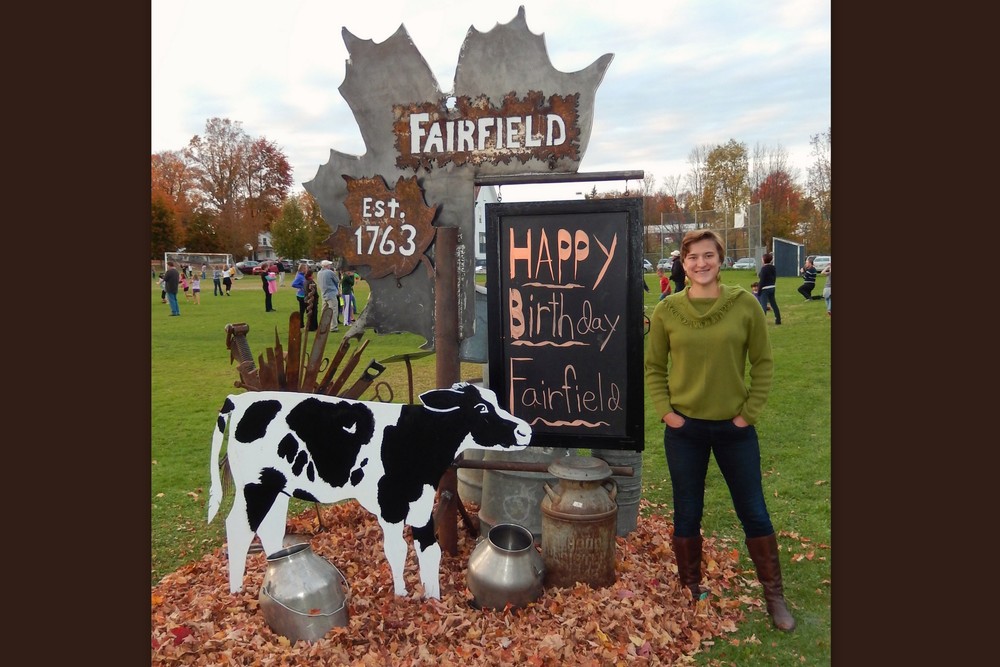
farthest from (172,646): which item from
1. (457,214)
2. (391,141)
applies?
(391,141)

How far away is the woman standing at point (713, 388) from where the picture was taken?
3.66 metres

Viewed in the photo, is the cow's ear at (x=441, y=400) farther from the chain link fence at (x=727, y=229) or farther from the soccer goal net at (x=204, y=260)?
the soccer goal net at (x=204, y=260)

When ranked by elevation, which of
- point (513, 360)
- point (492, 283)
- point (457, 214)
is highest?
point (457, 214)

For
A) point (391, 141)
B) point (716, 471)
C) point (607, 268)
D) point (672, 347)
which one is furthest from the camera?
point (716, 471)

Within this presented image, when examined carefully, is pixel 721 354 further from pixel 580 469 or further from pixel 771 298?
pixel 771 298

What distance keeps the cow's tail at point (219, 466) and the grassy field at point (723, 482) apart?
0.82 m

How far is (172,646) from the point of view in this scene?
351 cm

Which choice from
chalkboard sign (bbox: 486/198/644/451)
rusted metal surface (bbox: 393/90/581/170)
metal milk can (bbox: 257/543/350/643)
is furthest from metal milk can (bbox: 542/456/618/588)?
rusted metal surface (bbox: 393/90/581/170)

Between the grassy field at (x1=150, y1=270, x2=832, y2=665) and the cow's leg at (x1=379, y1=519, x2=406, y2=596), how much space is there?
64.6 inches

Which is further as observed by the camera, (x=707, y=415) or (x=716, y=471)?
(x=716, y=471)

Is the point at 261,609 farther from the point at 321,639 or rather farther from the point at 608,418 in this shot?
the point at 608,418

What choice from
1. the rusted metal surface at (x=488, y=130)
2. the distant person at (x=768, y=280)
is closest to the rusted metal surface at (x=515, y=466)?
the rusted metal surface at (x=488, y=130)

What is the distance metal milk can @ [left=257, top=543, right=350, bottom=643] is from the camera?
3.59 meters

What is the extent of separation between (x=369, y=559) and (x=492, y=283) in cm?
208
